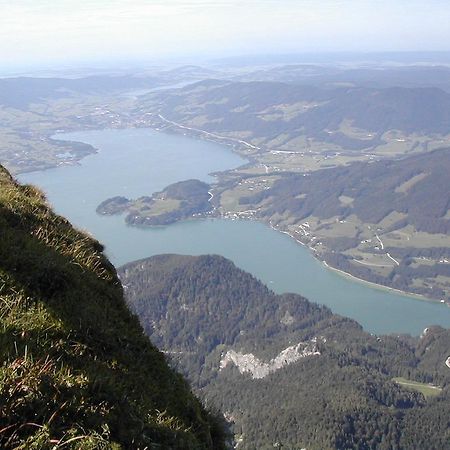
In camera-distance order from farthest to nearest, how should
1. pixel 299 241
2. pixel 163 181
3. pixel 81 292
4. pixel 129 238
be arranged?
pixel 163 181 < pixel 299 241 < pixel 129 238 < pixel 81 292

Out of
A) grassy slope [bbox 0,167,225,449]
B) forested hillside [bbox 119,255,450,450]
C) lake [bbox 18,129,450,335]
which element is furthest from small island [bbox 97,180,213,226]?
grassy slope [bbox 0,167,225,449]

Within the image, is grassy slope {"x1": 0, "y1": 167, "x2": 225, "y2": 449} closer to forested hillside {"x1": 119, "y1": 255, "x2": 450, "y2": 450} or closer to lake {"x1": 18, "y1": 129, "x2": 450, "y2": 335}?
forested hillside {"x1": 119, "y1": 255, "x2": 450, "y2": 450}

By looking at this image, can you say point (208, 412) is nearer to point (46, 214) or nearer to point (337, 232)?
point (46, 214)

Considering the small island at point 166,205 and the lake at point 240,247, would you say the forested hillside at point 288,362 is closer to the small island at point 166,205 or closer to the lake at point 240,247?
the lake at point 240,247

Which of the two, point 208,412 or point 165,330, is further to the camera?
point 165,330

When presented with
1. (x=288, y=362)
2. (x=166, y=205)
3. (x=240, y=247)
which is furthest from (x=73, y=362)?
(x=166, y=205)

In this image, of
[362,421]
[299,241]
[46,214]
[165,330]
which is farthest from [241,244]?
[46,214]

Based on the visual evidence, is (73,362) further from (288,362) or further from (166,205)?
(166,205)
